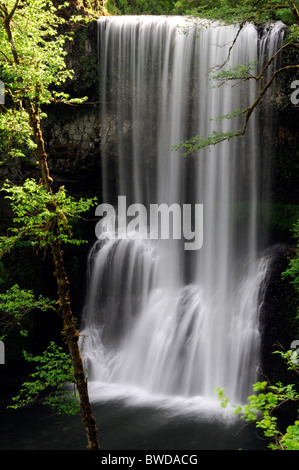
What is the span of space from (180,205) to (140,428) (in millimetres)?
7536

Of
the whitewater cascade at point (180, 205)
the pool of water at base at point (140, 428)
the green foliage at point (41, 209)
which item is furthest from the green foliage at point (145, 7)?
the pool of water at base at point (140, 428)

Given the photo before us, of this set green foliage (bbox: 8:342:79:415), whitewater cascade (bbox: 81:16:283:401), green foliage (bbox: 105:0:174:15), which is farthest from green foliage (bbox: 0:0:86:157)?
green foliage (bbox: 105:0:174:15)

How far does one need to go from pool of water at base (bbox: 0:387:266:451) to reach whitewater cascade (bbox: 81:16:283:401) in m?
0.86

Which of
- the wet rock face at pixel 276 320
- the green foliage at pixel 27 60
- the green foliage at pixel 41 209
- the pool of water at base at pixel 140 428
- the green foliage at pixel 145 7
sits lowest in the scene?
the pool of water at base at pixel 140 428

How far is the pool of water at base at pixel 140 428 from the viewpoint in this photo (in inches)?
323

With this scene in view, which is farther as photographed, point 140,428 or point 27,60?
point 140,428

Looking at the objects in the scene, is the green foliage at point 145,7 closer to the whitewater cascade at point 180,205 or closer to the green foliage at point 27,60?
the whitewater cascade at point 180,205

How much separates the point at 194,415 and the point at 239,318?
8.73 ft

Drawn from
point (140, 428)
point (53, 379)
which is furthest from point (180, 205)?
point (53, 379)

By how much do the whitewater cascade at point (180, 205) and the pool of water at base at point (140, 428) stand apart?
0.86m

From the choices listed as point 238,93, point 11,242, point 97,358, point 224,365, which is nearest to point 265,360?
point 224,365

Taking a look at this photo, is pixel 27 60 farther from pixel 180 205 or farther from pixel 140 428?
pixel 180 205

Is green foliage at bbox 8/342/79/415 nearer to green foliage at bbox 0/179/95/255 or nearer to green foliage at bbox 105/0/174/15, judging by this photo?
green foliage at bbox 0/179/95/255

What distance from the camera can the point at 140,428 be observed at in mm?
8773
